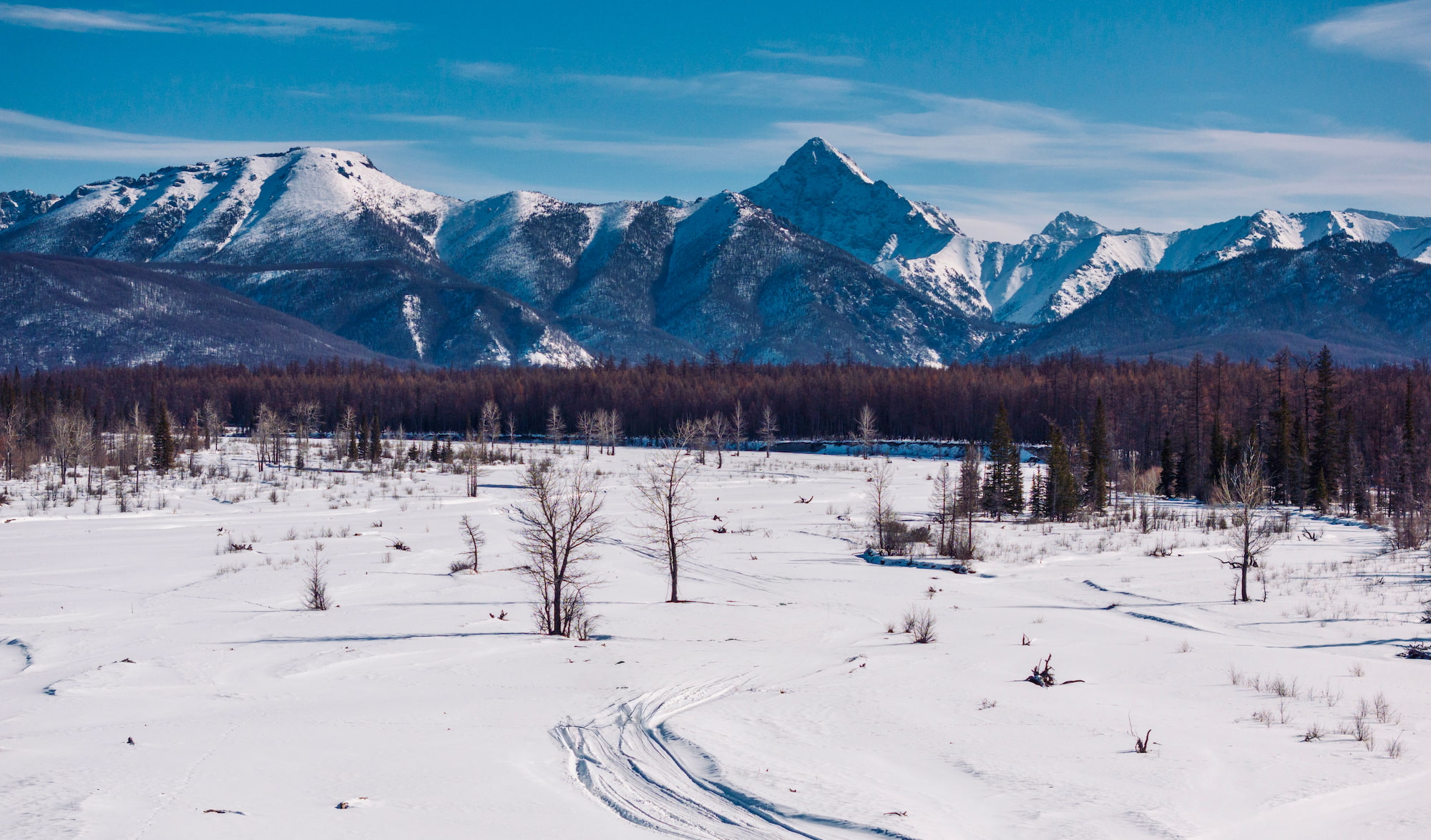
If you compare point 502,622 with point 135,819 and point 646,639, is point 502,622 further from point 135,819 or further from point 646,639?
point 135,819

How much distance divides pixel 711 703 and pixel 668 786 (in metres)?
4.56

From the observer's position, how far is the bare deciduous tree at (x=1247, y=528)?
29781 millimetres

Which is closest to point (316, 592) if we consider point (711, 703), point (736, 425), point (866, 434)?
point (711, 703)

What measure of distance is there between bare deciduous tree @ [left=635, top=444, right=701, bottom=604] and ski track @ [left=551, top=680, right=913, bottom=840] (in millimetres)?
12832

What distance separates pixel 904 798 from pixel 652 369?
6208 inches

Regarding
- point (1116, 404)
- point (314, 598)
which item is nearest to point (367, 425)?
point (1116, 404)

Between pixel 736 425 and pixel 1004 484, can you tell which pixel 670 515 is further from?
pixel 736 425

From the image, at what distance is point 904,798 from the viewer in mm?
11555

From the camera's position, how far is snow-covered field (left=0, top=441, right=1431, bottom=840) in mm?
11133

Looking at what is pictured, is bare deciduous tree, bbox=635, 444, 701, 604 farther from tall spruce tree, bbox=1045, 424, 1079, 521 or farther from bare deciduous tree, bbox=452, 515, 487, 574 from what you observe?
tall spruce tree, bbox=1045, 424, 1079, 521

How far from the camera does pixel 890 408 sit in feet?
433

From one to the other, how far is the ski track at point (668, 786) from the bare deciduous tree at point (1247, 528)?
68.6 feet

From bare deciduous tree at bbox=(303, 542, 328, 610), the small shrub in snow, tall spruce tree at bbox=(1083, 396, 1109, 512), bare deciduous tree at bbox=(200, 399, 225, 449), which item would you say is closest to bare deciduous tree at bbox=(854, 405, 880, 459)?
tall spruce tree at bbox=(1083, 396, 1109, 512)

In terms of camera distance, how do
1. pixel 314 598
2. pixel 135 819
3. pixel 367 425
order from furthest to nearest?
1. pixel 367 425
2. pixel 314 598
3. pixel 135 819
